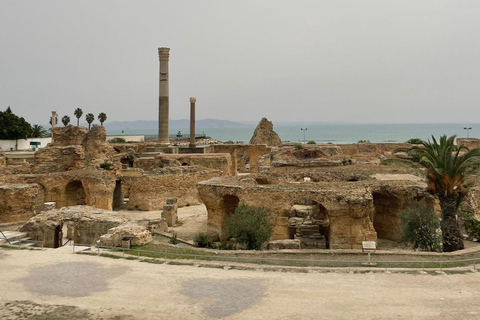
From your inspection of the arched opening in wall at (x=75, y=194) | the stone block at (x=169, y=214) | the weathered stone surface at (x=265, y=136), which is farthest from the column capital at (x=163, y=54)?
the stone block at (x=169, y=214)

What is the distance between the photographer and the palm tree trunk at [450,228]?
13.8 m

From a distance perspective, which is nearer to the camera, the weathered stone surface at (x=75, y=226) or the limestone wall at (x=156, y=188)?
the weathered stone surface at (x=75, y=226)

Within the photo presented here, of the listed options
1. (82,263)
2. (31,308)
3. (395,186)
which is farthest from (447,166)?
(31,308)

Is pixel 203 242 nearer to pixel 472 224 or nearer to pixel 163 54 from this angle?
pixel 472 224

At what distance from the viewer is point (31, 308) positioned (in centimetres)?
852

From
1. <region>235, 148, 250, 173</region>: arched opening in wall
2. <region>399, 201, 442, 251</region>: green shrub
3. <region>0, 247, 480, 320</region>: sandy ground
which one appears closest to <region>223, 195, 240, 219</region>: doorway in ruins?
<region>0, 247, 480, 320</region>: sandy ground

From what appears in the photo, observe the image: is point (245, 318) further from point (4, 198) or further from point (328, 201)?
point (4, 198)

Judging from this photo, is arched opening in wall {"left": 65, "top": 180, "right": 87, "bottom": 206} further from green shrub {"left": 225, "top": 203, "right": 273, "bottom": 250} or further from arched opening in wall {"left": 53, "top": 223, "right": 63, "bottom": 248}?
green shrub {"left": 225, "top": 203, "right": 273, "bottom": 250}

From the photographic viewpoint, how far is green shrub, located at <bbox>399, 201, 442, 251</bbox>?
46.9 ft

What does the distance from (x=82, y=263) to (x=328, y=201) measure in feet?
28.7

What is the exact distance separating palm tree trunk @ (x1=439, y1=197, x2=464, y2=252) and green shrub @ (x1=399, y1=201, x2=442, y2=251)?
37cm

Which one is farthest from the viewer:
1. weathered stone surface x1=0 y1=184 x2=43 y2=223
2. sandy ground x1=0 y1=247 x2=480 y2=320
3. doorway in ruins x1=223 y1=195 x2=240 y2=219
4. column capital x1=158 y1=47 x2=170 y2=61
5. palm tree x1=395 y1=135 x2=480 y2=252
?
column capital x1=158 y1=47 x2=170 y2=61

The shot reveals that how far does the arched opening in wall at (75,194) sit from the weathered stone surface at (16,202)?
5.08 metres

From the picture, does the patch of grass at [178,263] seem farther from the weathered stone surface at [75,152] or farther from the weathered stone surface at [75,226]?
the weathered stone surface at [75,152]
